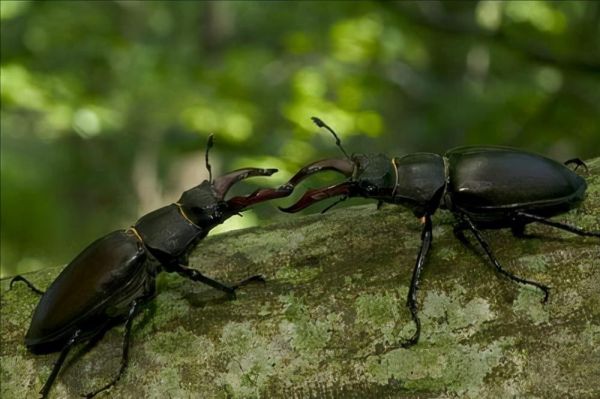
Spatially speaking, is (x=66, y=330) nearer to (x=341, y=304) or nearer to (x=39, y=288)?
(x=39, y=288)

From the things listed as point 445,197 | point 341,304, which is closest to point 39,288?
point 341,304

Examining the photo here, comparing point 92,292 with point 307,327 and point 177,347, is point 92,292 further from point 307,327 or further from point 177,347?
point 307,327

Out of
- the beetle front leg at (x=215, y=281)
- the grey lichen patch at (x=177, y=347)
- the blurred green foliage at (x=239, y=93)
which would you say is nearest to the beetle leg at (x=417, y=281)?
the beetle front leg at (x=215, y=281)

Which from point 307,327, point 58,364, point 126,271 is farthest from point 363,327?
point 58,364

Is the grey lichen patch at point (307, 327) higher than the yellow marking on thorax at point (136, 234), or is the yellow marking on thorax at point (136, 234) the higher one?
the grey lichen patch at point (307, 327)

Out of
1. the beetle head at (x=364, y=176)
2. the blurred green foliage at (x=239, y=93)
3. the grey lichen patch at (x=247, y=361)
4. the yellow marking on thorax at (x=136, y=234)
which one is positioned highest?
the beetle head at (x=364, y=176)

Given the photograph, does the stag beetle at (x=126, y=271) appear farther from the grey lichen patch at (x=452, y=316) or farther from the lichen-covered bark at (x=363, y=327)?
the grey lichen patch at (x=452, y=316)

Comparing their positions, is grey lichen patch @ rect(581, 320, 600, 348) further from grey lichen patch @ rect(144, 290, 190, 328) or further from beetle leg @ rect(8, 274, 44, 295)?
beetle leg @ rect(8, 274, 44, 295)
